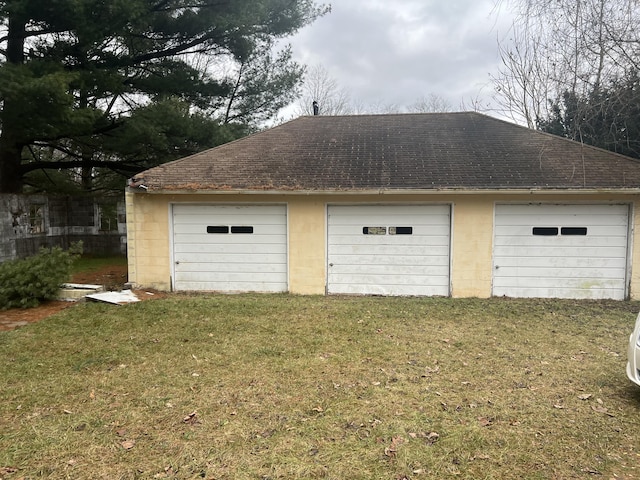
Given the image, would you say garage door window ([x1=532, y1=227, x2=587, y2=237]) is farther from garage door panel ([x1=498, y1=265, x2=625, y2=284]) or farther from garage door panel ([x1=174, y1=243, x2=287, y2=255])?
garage door panel ([x1=174, y1=243, x2=287, y2=255])

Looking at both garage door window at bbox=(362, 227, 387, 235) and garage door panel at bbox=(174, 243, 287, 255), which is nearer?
garage door window at bbox=(362, 227, 387, 235)

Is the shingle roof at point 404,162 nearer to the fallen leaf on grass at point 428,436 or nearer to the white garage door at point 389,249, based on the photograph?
the white garage door at point 389,249

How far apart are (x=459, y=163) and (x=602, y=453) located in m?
6.96

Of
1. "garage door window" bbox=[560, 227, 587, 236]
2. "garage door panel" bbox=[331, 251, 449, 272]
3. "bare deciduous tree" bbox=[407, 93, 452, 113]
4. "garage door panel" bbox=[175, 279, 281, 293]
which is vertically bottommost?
"garage door panel" bbox=[175, 279, 281, 293]

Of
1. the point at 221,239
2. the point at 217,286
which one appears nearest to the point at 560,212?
the point at 221,239

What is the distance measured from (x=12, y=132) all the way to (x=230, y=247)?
7.20 meters

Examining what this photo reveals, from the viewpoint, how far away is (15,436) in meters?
3.31

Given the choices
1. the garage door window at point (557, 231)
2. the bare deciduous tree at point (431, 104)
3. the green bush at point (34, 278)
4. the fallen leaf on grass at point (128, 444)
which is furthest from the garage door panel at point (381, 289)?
the bare deciduous tree at point (431, 104)

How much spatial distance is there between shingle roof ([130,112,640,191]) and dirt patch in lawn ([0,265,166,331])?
2.53 metres

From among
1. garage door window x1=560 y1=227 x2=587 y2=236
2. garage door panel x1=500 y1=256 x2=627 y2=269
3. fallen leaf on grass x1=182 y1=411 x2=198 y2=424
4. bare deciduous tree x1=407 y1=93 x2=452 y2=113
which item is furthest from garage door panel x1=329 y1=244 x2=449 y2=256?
bare deciduous tree x1=407 y1=93 x2=452 y2=113

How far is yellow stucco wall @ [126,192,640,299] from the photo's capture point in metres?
8.44

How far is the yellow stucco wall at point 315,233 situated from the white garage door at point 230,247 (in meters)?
0.20

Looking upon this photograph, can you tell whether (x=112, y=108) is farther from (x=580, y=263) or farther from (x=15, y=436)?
(x=580, y=263)

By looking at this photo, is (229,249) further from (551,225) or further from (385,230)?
(551,225)
